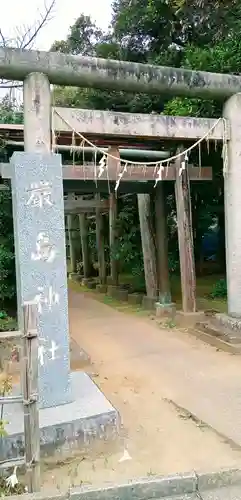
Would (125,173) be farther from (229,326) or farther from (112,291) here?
(112,291)

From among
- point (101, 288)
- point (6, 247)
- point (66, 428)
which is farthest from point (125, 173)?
point (101, 288)

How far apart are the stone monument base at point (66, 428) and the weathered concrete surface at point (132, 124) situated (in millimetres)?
3151

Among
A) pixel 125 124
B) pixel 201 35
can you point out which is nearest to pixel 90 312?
pixel 125 124

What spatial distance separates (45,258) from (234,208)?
Result: 3.72 metres

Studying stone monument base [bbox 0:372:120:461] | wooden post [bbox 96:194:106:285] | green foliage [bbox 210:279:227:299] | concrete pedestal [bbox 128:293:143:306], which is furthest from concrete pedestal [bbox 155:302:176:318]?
stone monument base [bbox 0:372:120:461]

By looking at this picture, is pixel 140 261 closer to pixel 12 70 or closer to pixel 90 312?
pixel 90 312

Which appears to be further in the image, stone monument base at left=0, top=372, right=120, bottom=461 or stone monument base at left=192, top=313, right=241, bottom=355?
stone monument base at left=192, top=313, right=241, bottom=355

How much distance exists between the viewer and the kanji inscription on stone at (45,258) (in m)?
3.94

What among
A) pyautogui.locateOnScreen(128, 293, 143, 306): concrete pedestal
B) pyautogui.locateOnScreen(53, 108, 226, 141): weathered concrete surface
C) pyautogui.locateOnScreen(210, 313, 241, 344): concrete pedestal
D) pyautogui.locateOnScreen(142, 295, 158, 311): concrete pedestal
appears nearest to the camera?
pyautogui.locateOnScreen(53, 108, 226, 141): weathered concrete surface

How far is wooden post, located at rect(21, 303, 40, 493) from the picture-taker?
9.62ft

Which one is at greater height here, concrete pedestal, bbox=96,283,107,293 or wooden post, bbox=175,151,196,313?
wooden post, bbox=175,151,196,313

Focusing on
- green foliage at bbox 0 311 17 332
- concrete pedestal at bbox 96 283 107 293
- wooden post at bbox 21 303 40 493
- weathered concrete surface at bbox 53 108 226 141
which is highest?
weathered concrete surface at bbox 53 108 226 141

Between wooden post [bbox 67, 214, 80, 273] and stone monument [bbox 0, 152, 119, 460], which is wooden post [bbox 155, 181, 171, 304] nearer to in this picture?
stone monument [bbox 0, 152, 119, 460]

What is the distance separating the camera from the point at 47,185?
4.04 meters
